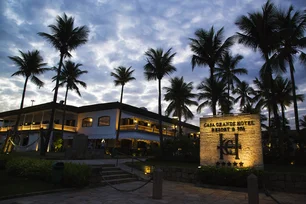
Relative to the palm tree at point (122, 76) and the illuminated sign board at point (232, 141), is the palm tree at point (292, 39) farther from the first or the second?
the palm tree at point (122, 76)

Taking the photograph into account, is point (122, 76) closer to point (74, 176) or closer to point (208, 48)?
point (208, 48)

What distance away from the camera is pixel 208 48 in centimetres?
1967

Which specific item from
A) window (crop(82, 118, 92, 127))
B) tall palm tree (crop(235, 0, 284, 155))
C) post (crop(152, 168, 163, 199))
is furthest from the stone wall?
window (crop(82, 118, 92, 127))

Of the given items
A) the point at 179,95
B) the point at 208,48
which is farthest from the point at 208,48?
the point at 179,95

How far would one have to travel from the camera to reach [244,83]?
33688 mm

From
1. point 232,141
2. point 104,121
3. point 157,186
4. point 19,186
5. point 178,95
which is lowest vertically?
point 19,186

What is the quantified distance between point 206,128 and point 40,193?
861cm

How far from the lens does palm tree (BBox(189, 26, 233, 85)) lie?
1970 cm

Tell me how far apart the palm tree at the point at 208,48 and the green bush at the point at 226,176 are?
451 inches

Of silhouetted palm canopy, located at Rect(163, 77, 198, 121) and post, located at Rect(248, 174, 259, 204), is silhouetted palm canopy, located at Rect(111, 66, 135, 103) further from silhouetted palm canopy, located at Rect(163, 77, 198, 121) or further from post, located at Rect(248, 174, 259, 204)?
post, located at Rect(248, 174, 259, 204)

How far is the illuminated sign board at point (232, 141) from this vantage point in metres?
10.3

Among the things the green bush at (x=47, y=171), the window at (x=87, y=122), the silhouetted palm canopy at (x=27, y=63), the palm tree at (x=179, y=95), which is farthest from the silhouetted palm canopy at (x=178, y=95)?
the green bush at (x=47, y=171)

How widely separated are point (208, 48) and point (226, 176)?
1318 cm

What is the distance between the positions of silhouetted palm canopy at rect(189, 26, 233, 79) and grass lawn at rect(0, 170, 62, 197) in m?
16.2
